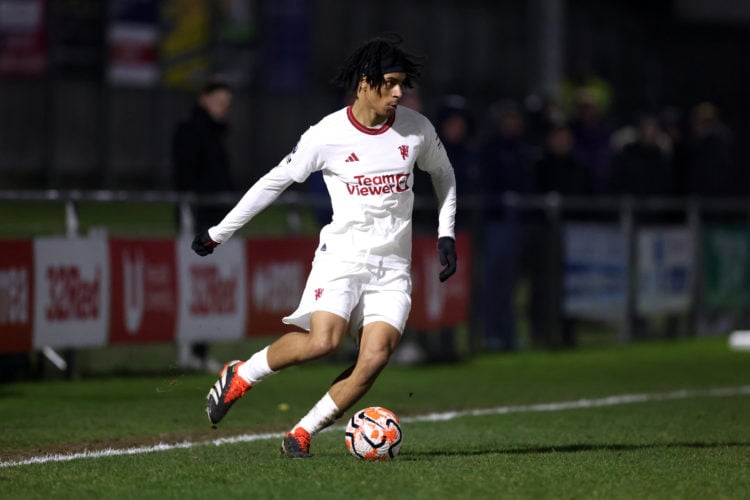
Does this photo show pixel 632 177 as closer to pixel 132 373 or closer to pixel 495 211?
pixel 495 211

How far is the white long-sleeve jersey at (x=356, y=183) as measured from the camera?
27.9ft

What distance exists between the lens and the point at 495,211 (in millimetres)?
16422

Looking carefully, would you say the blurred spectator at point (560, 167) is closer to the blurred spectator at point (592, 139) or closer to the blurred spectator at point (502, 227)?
the blurred spectator at point (502, 227)

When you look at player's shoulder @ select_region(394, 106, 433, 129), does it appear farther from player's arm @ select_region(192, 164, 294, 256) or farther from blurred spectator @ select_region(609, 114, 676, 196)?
blurred spectator @ select_region(609, 114, 676, 196)

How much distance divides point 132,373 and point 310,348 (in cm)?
553

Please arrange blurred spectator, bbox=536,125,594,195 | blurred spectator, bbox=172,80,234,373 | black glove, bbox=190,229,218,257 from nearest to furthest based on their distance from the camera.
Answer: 1. black glove, bbox=190,229,218,257
2. blurred spectator, bbox=172,80,234,373
3. blurred spectator, bbox=536,125,594,195

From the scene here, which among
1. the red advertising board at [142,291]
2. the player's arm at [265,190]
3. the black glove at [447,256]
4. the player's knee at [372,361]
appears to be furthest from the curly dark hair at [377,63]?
the red advertising board at [142,291]

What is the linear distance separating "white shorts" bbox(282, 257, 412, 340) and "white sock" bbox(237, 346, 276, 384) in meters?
0.24

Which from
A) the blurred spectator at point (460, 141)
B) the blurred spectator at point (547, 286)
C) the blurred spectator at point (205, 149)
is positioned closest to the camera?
the blurred spectator at point (205, 149)

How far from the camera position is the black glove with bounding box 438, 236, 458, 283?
8560 mm

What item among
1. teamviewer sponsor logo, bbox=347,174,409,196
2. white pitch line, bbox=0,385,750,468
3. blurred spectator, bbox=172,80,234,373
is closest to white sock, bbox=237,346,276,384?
white pitch line, bbox=0,385,750,468

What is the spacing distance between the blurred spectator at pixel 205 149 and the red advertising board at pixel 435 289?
2075mm

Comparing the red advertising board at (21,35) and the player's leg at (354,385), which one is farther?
the red advertising board at (21,35)

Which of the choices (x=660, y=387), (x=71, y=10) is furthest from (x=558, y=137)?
(x=71, y=10)
